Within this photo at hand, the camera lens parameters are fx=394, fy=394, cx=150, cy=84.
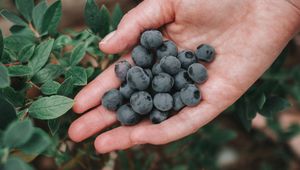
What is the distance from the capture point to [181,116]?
4.89ft

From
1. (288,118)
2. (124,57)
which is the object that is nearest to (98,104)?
(124,57)

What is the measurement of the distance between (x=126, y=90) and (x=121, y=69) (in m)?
0.09

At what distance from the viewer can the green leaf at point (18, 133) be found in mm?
871

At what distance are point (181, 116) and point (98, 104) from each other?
358 mm

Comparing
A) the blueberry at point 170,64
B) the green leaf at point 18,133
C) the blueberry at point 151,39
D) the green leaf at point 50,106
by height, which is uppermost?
the green leaf at point 18,133

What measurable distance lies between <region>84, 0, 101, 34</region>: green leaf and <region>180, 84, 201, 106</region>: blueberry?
0.44 metres

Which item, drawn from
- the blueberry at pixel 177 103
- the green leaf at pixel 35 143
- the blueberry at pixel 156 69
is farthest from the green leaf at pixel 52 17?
the green leaf at pixel 35 143

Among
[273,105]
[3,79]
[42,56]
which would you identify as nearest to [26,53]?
[42,56]

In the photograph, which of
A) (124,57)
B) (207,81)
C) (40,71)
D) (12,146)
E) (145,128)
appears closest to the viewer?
(12,146)

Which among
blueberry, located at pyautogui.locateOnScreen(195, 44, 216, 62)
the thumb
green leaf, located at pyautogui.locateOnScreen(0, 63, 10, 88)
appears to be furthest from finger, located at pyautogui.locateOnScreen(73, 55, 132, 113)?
green leaf, located at pyautogui.locateOnScreen(0, 63, 10, 88)

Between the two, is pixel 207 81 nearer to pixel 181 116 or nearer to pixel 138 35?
pixel 181 116

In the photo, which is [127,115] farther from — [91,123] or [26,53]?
[26,53]

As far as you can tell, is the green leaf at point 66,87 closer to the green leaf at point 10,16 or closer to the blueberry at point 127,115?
the blueberry at point 127,115

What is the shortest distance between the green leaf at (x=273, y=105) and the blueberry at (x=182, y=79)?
1.02 feet
